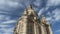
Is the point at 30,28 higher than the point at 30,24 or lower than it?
lower

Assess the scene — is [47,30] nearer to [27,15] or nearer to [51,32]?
[51,32]

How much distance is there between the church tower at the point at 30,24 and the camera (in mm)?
105537

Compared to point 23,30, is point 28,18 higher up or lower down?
higher up

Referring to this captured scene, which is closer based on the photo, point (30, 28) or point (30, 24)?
point (30, 28)

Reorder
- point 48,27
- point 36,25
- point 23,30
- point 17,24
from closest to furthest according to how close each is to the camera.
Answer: point 23,30 → point 36,25 → point 17,24 → point 48,27

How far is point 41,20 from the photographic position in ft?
420

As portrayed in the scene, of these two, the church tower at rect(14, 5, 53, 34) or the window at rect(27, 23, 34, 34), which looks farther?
the church tower at rect(14, 5, 53, 34)

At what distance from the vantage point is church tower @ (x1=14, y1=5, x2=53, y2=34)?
106 meters

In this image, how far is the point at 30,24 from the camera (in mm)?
108625

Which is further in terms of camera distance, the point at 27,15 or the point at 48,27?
the point at 48,27

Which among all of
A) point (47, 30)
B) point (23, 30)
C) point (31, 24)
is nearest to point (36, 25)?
point (31, 24)

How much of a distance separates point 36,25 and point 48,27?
67.6 feet

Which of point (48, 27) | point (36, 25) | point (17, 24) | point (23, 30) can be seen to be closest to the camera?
point (23, 30)

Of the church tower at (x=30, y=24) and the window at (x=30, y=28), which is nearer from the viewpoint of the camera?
the window at (x=30, y=28)
